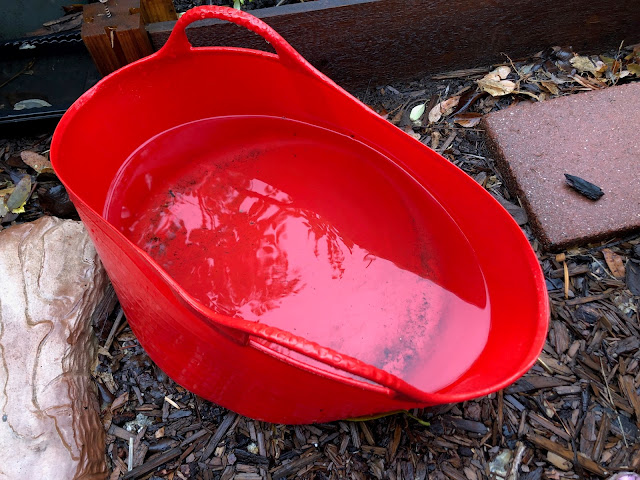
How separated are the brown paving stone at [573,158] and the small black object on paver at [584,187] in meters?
0.01

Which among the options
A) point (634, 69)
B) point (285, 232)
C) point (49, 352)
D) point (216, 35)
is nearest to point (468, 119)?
point (634, 69)

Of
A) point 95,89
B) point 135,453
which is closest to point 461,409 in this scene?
→ point 135,453

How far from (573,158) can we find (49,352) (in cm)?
153

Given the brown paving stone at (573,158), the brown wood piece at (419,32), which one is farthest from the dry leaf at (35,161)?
the brown paving stone at (573,158)

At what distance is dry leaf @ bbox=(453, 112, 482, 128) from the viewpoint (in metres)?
1.73

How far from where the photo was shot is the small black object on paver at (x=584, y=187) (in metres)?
1.45

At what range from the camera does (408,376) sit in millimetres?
1280

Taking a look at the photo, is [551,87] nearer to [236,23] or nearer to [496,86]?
[496,86]

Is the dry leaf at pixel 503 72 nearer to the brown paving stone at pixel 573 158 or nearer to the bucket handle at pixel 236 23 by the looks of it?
the brown paving stone at pixel 573 158

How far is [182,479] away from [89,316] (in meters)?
0.48

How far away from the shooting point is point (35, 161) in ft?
5.45

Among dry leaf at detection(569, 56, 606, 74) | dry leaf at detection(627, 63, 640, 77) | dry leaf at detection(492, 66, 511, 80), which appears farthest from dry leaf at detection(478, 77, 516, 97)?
dry leaf at detection(627, 63, 640, 77)

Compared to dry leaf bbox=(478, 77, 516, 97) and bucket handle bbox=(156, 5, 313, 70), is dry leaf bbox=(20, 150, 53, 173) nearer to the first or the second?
bucket handle bbox=(156, 5, 313, 70)

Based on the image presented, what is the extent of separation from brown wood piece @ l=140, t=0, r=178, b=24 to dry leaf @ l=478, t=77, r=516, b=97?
1.06m
